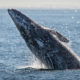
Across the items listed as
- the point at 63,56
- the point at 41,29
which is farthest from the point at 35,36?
the point at 63,56

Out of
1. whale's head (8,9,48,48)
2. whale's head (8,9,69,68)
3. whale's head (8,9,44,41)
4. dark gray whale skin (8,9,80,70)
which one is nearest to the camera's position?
dark gray whale skin (8,9,80,70)

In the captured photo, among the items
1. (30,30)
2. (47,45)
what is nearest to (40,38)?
(47,45)

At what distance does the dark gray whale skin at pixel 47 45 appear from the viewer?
81.8ft

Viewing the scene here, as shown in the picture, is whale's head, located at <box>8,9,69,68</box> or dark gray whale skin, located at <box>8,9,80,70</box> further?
whale's head, located at <box>8,9,69,68</box>

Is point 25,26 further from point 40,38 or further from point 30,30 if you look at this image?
point 40,38

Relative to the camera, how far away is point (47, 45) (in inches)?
1000

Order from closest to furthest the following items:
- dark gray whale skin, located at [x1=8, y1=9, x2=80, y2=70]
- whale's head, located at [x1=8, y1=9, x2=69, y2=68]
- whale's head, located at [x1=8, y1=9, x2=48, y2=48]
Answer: dark gray whale skin, located at [x1=8, y1=9, x2=80, y2=70], whale's head, located at [x1=8, y1=9, x2=69, y2=68], whale's head, located at [x1=8, y1=9, x2=48, y2=48]

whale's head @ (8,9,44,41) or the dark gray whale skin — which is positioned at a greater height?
whale's head @ (8,9,44,41)

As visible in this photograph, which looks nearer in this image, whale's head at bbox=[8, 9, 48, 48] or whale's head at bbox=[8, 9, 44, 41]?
whale's head at bbox=[8, 9, 48, 48]

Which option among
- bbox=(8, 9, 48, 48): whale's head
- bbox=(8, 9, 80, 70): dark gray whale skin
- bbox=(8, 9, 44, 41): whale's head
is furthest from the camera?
bbox=(8, 9, 44, 41): whale's head

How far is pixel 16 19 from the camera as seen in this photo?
26.3m

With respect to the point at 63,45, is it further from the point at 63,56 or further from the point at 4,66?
the point at 4,66

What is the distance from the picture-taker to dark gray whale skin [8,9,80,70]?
24922mm

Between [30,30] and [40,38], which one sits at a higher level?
[30,30]
